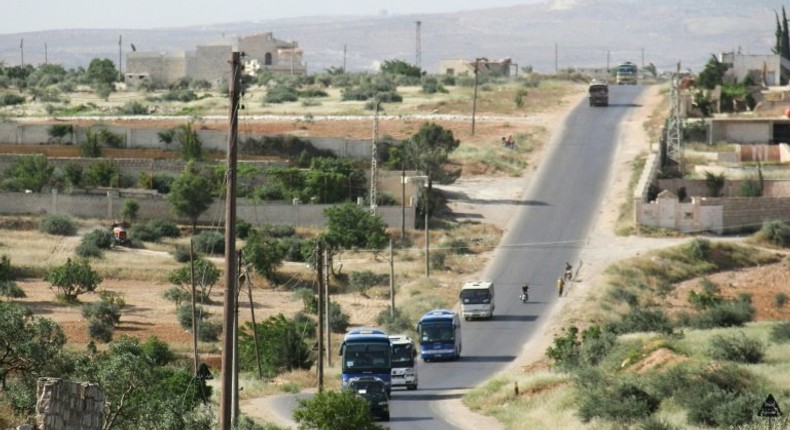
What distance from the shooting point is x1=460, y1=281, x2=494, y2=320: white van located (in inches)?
2611

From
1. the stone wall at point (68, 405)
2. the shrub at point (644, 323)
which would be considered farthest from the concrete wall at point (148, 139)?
the stone wall at point (68, 405)

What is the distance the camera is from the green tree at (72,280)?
226 feet

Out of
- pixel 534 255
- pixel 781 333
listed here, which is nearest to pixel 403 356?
pixel 781 333

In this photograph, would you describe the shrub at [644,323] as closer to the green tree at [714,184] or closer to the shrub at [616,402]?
the shrub at [616,402]

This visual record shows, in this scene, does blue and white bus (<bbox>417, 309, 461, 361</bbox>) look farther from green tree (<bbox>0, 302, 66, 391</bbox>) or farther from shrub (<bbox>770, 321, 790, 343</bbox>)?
green tree (<bbox>0, 302, 66, 391</bbox>)

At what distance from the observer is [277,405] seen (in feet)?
148

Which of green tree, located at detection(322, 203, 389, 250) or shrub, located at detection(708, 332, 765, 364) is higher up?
shrub, located at detection(708, 332, 765, 364)

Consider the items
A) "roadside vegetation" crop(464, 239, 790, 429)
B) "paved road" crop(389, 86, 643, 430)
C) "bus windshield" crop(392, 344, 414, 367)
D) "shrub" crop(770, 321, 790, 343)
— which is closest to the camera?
"roadside vegetation" crop(464, 239, 790, 429)

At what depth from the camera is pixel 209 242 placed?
81.2m

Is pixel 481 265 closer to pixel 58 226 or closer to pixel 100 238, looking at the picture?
pixel 100 238

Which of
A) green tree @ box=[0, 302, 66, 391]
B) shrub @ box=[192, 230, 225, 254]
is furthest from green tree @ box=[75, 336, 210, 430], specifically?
shrub @ box=[192, 230, 225, 254]

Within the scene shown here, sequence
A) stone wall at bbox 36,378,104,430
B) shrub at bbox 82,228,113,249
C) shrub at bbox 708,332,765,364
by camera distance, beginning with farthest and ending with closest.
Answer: shrub at bbox 82,228,113,249, shrub at bbox 708,332,765,364, stone wall at bbox 36,378,104,430

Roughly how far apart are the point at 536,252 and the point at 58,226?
75.0ft

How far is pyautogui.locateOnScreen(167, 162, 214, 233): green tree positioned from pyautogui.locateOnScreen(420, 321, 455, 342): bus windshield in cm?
2937
